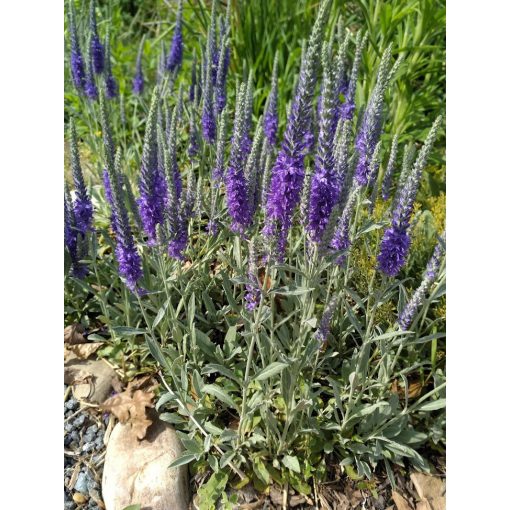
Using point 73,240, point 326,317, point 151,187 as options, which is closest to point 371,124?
point 326,317

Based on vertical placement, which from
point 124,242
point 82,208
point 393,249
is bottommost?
point 82,208

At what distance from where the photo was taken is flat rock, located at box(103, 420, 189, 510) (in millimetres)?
2154

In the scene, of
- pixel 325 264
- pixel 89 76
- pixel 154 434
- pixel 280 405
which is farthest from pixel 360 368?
→ pixel 89 76

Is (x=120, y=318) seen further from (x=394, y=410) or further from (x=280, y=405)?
(x=394, y=410)

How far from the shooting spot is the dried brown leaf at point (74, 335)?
2736 mm

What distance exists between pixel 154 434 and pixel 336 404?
0.86m

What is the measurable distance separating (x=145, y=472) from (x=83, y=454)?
408 mm

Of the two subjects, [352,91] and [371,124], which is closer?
[371,124]

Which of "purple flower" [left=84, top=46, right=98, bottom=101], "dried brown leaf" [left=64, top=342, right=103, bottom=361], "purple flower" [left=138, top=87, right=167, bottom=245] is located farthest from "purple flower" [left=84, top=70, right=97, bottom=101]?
"dried brown leaf" [left=64, top=342, right=103, bottom=361]

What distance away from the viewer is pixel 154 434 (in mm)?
2357

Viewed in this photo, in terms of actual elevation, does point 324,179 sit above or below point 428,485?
above

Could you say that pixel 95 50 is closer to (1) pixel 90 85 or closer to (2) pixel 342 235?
(1) pixel 90 85

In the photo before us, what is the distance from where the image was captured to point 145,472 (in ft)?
7.27

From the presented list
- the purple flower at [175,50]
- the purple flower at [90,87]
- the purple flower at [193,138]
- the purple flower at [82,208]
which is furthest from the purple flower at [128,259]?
the purple flower at [175,50]
